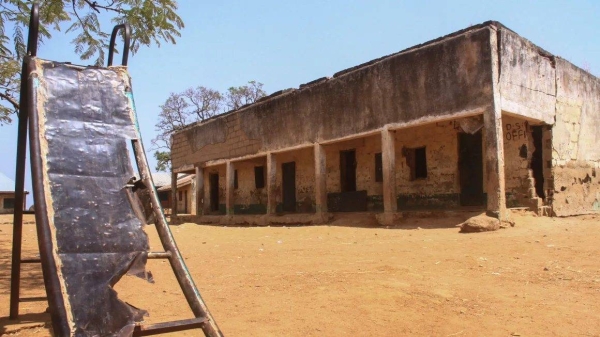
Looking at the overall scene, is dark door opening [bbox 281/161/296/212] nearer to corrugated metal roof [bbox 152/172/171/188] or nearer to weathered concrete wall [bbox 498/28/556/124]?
weathered concrete wall [bbox 498/28/556/124]

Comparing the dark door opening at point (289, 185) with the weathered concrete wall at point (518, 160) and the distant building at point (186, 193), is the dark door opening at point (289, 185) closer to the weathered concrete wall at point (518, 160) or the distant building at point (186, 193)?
the weathered concrete wall at point (518, 160)

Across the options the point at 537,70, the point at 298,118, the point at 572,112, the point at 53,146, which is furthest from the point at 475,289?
the point at 298,118

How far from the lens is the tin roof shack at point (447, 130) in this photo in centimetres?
879

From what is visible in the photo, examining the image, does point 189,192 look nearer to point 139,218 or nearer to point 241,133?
point 241,133

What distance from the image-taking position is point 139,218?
205 centimetres

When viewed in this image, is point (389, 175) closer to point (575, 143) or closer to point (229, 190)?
point (575, 143)

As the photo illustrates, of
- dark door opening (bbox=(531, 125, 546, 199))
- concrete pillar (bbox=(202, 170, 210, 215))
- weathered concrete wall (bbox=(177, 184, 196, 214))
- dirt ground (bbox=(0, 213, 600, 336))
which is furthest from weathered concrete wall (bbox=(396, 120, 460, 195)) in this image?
weathered concrete wall (bbox=(177, 184, 196, 214))

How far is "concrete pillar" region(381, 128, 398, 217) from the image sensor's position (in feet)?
33.7

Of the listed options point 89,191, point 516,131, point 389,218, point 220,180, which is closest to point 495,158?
point 516,131

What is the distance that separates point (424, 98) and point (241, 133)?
766 cm

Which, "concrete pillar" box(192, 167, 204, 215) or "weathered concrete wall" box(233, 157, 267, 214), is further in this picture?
"concrete pillar" box(192, 167, 204, 215)

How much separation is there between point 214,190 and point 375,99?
35.0 feet

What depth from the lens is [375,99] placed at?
1080cm

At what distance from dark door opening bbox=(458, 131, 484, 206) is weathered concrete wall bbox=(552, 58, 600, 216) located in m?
1.55
